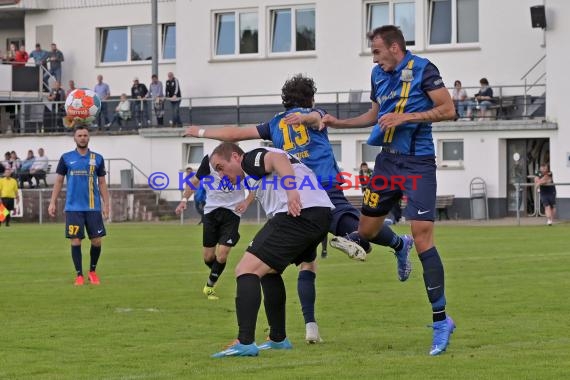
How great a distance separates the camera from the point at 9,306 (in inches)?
562

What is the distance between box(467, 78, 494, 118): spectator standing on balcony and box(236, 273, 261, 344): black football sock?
102 feet

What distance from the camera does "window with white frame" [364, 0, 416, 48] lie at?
4369 cm

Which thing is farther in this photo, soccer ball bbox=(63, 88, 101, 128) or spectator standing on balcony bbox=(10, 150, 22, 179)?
spectator standing on balcony bbox=(10, 150, 22, 179)

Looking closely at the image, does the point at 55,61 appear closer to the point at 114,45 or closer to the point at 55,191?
the point at 114,45

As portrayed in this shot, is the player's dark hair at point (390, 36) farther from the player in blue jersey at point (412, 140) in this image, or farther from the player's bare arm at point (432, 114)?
the player's bare arm at point (432, 114)

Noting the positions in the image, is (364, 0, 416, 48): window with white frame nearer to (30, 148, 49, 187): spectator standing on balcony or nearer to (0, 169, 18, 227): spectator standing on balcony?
(30, 148, 49, 187): spectator standing on balcony

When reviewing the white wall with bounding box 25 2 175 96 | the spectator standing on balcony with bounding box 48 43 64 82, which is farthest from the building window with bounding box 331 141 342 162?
the spectator standing on balcony with bounding box 48 43 64 82

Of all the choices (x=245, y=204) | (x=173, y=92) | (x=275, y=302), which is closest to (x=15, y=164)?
(x=173, y=92)

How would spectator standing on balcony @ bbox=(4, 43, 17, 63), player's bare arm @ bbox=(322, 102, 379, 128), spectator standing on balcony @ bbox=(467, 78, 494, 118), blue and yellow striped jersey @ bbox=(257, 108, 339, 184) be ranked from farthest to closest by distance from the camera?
spectator standing on balcony @ bbox=(4, 43, 17, 63) → spectator standing on balcony @ bbox=(467, 78, 494, 118) → blue and yellow striped jersey @ bbox=(257, 108, 339, 184) → player's bare arm @ bbox=(322, 102, 379, 128)

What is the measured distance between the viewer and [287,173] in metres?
9.51

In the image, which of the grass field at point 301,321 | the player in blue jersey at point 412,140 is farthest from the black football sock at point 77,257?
the player in blue jersey at point 412,140

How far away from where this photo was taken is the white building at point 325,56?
132ft

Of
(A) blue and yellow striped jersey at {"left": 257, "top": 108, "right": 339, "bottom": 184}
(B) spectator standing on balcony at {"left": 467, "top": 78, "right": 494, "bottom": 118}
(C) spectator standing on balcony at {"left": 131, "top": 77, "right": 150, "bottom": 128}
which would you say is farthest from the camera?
(C) spectator standing on balcony at {"left": 131, "top": 77, "right": 150, "bottom": 128}

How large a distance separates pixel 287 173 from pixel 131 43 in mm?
41606
